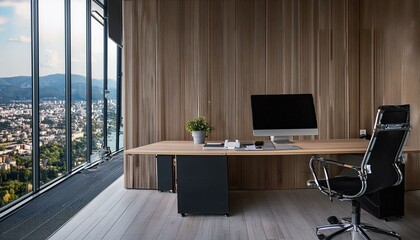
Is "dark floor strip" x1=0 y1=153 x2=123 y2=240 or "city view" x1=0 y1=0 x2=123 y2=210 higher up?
"city view" x1=0 y1=0 x2=123 y2=210

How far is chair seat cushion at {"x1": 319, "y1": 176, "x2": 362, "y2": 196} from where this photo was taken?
2512mm

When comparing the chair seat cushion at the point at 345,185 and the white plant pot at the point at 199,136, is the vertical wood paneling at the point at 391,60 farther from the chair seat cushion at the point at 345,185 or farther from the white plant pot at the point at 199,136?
the white plant pot at the point at 199,136

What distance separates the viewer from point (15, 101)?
12.7 feet

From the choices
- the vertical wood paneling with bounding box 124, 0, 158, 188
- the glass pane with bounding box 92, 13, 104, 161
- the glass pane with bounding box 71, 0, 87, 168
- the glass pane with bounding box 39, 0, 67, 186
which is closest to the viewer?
the glass pane with bounding box 39, 0, 67, 186

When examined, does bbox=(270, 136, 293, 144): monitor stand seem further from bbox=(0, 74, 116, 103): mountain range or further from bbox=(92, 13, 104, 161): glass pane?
bbox=(92, 13, 104, 161): glass pane

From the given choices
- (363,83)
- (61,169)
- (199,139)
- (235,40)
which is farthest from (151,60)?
(363,83)

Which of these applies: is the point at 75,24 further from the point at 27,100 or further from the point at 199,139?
the point at 199,139

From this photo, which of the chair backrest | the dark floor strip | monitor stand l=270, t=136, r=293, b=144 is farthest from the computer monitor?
the dark floor strip

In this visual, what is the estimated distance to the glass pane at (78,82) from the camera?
5461mm

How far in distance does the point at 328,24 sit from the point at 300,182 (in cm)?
230

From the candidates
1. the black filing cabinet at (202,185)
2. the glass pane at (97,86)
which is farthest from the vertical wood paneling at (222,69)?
the glass pane at (97,86)

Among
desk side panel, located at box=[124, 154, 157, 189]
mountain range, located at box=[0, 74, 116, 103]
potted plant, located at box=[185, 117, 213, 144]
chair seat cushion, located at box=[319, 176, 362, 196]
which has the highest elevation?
mountain range, located at box=[0, 74, 116, 103]

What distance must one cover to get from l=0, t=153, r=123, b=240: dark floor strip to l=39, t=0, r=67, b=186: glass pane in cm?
35

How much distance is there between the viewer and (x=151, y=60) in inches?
181
